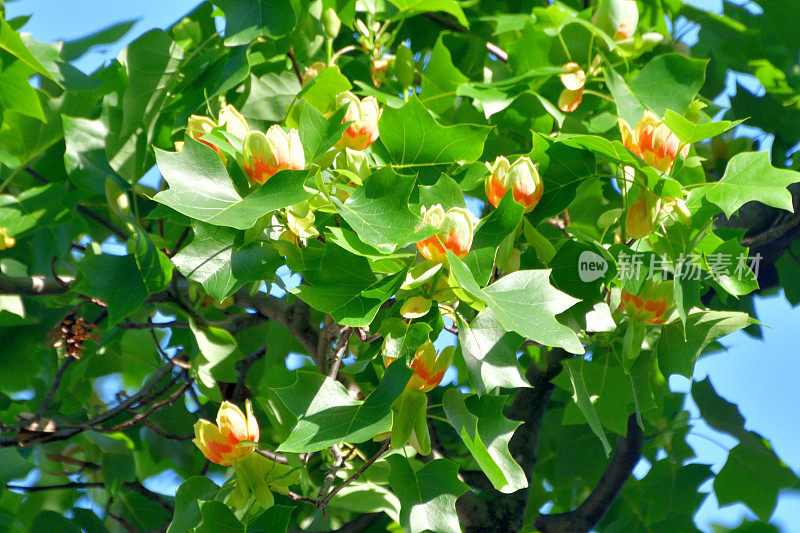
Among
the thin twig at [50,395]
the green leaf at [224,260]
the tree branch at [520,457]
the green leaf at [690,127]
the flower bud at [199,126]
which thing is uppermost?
the flower bud at [199,126]

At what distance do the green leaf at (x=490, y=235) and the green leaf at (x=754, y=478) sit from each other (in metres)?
0.71

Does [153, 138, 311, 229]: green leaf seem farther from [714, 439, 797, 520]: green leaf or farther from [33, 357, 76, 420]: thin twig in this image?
[714, 439, 797, 520]: green leaf

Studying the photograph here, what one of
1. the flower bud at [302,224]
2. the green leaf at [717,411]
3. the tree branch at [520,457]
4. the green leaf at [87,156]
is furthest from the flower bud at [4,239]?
the green leaf at [717,411]

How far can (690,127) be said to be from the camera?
73 cm

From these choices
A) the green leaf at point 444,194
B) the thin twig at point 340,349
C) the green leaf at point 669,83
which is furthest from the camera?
the green leaf at point 669,83

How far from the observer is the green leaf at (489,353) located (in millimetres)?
694

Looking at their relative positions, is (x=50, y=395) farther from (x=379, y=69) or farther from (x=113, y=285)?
(x=379, y=69)

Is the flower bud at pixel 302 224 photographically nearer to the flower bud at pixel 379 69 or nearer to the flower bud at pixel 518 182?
the flower bud at pixel 518 182

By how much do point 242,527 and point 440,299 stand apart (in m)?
0.31

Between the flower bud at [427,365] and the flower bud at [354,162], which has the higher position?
the flower bud at [354,162]

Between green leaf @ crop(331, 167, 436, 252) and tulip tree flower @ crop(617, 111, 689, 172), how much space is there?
10.2 inches

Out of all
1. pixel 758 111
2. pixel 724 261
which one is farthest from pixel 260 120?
pixel 758 111

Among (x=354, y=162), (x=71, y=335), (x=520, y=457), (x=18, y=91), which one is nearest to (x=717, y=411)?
(x=520, y=457)

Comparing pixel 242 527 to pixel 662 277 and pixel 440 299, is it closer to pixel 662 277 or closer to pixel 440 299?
pixel 440 299
